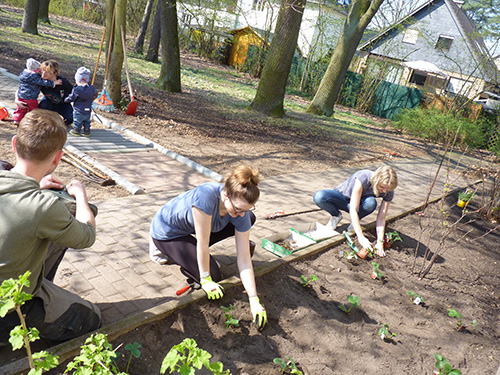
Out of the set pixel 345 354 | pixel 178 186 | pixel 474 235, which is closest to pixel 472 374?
pixel 345 354

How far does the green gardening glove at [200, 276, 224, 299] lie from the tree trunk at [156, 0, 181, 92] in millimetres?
9776

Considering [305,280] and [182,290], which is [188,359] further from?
[305,280]

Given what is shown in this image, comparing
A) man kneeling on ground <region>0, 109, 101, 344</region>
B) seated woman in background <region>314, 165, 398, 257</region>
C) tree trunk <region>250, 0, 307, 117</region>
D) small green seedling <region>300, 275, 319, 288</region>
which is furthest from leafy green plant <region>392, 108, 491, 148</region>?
man kneeling on ground <region>0, 109, 101, 344</region>

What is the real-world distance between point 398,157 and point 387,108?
11.3m

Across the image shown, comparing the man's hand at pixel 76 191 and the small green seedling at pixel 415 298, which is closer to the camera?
the man's hand at pixel 76 191

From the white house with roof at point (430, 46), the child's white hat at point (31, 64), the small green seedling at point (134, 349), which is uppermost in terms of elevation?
the white house with roof at point (430, 46)

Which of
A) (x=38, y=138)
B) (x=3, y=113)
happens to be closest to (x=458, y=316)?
(x=38, y=138)

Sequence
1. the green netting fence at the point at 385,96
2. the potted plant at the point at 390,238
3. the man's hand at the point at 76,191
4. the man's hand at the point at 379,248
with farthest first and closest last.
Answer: the green netting fence at the point at 385,96 → the potted plant at the point at 390,238 → the man's hand at the point at 379,248 → the man's hand at the point at 76,191

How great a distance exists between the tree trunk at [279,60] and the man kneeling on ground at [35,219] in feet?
34.6

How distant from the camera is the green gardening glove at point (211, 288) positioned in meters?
2.95

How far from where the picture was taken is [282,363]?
8.43ft

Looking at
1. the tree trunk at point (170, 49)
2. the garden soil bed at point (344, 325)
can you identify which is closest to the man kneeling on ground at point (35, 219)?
the garden soil bed at point (344, 325)

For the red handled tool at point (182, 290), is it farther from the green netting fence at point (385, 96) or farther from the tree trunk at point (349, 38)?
the green netting fence at point (385, 96)

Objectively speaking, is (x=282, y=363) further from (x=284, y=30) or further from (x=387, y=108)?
(x=387, y=108)
